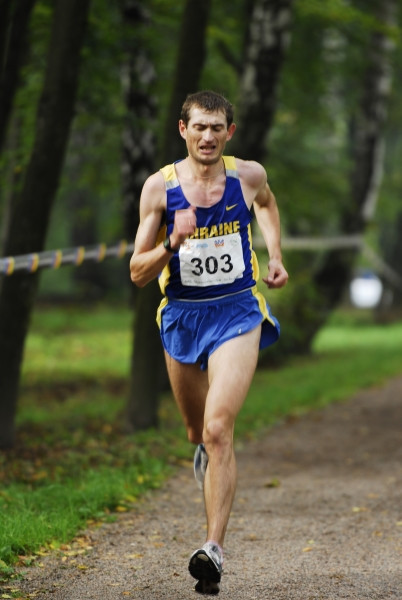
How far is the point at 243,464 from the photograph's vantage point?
31.3ft

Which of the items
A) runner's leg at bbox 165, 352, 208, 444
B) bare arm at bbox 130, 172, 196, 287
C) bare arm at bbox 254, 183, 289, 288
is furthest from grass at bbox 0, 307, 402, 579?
bare arm at bbox 254, 183, 289, 288

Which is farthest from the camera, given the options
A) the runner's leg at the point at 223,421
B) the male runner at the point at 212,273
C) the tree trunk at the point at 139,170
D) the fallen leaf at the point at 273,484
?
the tree trunk at the point at 139,170

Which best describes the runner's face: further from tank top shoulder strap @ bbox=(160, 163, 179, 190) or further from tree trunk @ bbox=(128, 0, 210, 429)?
tree trunk @ bbox=(128, 0, 210, 429)

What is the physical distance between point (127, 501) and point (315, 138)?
3771 cm

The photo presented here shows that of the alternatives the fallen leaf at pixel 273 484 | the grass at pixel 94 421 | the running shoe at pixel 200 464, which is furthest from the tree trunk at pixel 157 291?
the running shoe at pixel 200 464

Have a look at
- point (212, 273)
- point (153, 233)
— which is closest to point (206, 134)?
point (153, 233)

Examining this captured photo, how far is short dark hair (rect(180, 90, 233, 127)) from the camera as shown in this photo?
5.13 metres

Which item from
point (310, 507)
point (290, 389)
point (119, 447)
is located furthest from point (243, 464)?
point (290, 389)

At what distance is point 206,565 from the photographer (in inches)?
180

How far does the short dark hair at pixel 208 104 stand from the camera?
202 inches

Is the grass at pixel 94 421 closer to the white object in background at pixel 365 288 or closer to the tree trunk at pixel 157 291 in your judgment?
the tree trunk at pixel 157 291

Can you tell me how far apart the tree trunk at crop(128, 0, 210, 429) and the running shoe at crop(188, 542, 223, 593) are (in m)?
5.90

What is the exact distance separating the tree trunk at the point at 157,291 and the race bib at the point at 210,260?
5.09 metres

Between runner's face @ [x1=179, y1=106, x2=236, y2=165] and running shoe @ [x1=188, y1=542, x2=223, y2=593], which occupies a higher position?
runner's face @ [x1=179, y1=106, x2=236, y2=165]
